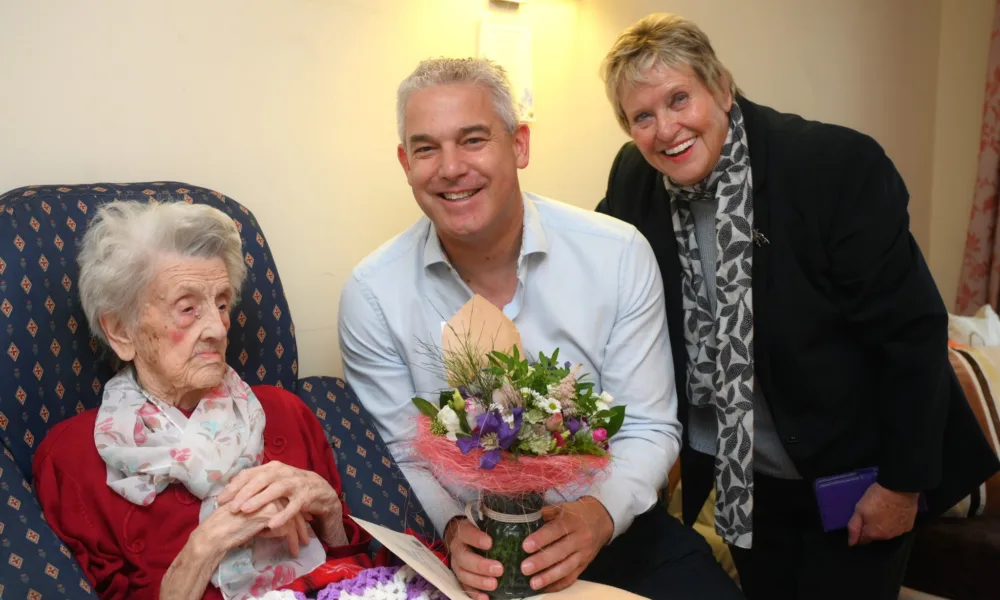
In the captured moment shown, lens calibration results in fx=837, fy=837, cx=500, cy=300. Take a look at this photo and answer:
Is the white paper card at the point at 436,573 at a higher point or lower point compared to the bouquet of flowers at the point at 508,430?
lower

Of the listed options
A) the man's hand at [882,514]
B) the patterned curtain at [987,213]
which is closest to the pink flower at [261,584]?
the man's hand at [882,514]

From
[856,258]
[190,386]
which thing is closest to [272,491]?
[190,386]

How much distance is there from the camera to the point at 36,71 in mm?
1798

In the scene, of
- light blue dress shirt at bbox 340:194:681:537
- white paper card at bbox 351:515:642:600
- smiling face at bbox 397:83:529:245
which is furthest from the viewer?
light blue dress shirt at bbox 340:194:681:537

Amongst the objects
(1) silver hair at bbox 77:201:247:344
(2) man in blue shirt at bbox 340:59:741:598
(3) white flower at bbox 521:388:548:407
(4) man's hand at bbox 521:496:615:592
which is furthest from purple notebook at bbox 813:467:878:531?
(1) silver hair at bbox 77:201:247:344

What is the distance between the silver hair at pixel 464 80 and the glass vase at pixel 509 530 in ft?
2.70

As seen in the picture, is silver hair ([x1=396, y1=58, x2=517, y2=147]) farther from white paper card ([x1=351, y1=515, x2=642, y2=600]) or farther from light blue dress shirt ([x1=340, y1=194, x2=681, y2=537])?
white paper card ([x1=351, y1=515, x2=642, y2=600])

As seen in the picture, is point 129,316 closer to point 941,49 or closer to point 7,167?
point 7,167

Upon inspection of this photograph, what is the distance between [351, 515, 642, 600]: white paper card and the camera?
53.1 inches

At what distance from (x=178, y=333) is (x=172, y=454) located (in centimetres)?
22

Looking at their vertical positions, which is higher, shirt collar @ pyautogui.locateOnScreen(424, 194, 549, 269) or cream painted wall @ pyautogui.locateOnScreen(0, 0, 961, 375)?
cream painted wall @ pyautogui.locateOnScreen(0, 0, 961, 375)

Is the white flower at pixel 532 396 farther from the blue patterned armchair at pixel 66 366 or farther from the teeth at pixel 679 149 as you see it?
the teeth at pixel 679 149

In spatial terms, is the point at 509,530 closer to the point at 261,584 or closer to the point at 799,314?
the point at 261,584

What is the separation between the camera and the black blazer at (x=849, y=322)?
70.8 inches
